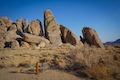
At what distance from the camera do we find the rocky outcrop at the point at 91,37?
30.2 metres

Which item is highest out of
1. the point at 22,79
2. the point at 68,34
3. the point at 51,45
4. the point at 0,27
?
the point at 0,27

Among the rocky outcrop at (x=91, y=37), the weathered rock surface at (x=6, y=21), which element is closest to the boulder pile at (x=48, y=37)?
the rocky outcrop at (x=91, y=37)

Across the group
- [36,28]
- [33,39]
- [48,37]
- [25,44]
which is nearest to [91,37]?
[48,37]

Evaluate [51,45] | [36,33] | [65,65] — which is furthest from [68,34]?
[65,65]

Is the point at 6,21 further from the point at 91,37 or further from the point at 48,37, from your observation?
the point at 91,37

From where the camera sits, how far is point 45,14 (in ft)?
132

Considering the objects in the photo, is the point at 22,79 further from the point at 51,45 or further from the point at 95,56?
the point at 51,45

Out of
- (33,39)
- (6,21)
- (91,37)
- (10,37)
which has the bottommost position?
(91,37)

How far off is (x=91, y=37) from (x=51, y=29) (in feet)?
37.7

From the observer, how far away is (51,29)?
121 feet

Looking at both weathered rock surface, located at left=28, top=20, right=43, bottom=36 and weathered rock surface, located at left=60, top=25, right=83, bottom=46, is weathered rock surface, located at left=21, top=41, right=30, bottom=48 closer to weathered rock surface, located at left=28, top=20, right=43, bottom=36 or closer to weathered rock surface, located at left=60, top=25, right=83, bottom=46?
weathered rock surface, located at left=28, top=20, right=43, bottom=36

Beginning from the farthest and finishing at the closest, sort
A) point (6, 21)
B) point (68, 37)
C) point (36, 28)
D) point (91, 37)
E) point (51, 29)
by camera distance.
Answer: point (6, 21) → point (36, 28) → point (51, 29) → point (68, 37) → point (91, 37)

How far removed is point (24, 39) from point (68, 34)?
11545 millimetres

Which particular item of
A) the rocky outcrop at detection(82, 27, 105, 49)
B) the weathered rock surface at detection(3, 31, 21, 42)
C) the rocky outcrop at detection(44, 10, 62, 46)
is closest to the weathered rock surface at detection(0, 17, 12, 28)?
the weathered rock surface at detection(3, 31, 21, 42)
